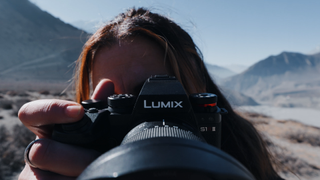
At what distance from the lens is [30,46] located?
56.0 ft

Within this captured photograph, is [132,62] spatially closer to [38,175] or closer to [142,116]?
[142,116]

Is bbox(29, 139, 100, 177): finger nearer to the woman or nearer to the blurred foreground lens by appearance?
the woman

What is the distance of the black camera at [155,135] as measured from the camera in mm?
208

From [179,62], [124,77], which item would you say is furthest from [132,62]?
[179,62]

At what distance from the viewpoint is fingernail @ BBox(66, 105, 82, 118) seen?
41cm

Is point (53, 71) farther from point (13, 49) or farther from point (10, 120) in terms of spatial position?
point (10, 120)

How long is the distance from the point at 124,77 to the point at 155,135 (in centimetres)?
38

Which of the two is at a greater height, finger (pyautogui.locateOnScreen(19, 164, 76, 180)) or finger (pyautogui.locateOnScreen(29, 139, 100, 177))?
finger (pyautogui.locateOnScreen(29, 139, 100, 177))

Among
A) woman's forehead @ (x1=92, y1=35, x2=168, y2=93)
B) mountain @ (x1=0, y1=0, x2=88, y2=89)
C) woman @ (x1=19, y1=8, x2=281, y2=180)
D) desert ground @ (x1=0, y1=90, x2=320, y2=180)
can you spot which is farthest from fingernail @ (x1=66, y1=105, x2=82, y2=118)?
mountain @ (x1=0, y1=0, x2=88, y2=89)

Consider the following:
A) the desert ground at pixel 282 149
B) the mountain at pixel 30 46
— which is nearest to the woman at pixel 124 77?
the desert ground at pixel 282 149

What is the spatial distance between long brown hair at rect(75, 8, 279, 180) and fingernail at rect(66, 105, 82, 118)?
340mm

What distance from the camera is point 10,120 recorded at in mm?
4797

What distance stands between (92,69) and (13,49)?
773 inches

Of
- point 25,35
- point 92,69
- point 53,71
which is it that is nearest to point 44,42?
point 25,35
